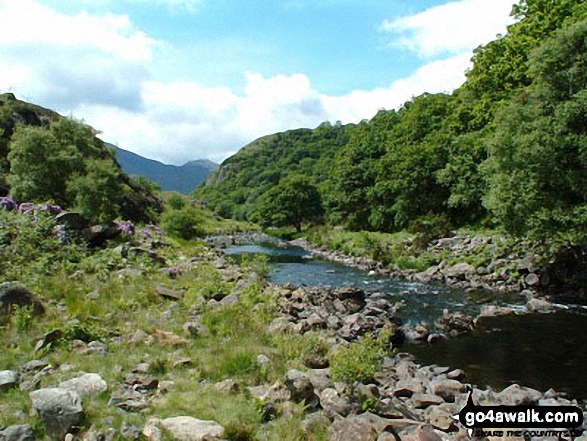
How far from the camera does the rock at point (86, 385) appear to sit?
6680 millimetres

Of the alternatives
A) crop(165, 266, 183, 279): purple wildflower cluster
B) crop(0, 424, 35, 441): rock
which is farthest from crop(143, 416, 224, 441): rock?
crop(165, 266, 183, 279): purple wildflower cluster

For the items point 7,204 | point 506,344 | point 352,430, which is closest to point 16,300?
point 352,430

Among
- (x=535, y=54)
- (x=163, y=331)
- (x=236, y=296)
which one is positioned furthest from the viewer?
(x=535, y=54)

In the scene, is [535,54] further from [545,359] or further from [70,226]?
[70,226]

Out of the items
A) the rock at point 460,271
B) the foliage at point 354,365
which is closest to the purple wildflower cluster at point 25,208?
the foliage at point 354,365

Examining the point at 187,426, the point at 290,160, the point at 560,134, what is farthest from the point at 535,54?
the point at 290,160

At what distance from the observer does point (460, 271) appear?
1049 inches

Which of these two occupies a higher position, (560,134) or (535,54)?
(535,54)

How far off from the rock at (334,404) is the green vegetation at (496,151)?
623 inches

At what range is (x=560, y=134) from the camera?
63.4ft

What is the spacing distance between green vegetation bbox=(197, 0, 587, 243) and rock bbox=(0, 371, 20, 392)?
63.2 ft

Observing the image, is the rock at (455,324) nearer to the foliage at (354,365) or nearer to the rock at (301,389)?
the foliage at (354,365)

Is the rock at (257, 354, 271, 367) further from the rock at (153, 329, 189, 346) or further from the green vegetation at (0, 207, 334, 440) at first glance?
the rock at (153, 329, 189, 346)

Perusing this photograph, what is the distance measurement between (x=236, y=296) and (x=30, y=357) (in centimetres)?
663
